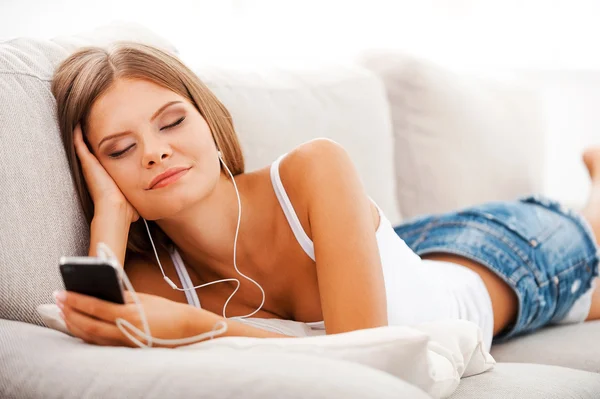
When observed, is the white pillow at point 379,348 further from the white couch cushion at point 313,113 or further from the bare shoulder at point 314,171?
the white couch cushion at point 313,113

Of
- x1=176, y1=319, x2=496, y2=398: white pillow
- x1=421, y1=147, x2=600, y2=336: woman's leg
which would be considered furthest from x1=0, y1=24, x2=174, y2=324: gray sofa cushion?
x1=421, y1=147, x2=600, y2=336: woman's leg

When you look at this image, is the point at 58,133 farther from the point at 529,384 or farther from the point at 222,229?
the point at 529,384

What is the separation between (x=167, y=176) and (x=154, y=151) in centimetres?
5

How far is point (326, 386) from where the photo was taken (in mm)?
799

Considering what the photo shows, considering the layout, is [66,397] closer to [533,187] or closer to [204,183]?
[204,183]

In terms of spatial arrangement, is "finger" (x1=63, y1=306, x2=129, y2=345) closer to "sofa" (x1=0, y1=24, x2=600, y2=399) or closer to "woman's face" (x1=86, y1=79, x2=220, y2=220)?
"sofa" (x1=0, y1=24, x2=600, y2=399)

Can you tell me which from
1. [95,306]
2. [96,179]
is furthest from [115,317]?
[96,179]

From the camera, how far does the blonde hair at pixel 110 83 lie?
1405mm

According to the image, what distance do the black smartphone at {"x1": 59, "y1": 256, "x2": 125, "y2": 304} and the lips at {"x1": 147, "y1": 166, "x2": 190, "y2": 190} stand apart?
14.7 inches

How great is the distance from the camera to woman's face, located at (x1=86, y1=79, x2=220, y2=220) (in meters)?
1.37

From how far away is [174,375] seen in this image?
861 millimetres

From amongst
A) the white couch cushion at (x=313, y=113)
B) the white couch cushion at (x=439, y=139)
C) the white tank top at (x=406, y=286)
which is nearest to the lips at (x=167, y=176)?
the white tank top at (x=406, y=286)

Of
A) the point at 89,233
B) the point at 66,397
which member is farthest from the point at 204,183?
the point at 66,397

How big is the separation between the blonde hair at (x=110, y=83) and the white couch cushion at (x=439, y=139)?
931mm
